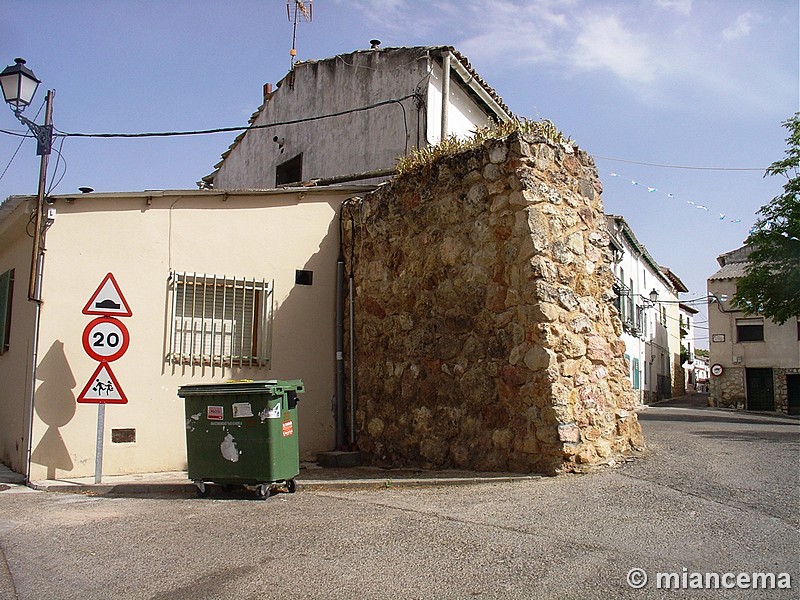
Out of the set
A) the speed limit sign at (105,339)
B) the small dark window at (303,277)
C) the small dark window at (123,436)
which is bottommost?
the small dark window at (123,436)

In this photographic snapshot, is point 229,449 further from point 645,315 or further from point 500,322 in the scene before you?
point 645,315

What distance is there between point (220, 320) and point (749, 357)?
96.7 feet

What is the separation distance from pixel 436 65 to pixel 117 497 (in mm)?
10319

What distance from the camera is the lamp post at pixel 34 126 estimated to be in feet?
27.2

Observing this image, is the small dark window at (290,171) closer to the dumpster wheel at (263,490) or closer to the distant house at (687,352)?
the dumpster wheel at (263,490)

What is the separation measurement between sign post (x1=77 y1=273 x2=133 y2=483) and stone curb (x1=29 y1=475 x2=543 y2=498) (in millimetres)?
335

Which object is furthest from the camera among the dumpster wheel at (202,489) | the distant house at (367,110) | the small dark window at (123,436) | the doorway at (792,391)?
the doorway at (792,391)

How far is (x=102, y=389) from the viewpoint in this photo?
796 centimetres

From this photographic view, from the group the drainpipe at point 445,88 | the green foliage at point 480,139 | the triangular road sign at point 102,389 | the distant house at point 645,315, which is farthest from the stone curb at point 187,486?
the distant house at point 645,315

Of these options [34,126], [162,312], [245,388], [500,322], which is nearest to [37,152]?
[34,126]

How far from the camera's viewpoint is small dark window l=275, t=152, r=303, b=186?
1659cm

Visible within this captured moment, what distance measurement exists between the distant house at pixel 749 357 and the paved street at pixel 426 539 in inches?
1070

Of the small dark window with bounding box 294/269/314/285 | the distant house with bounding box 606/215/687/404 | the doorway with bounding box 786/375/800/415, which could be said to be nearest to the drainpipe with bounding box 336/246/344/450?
the small dark window with bounding box 294/269/314/285

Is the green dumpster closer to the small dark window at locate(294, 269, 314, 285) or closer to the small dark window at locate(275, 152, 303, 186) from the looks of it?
the small dark window at locate(294, 269, 314, 285)
